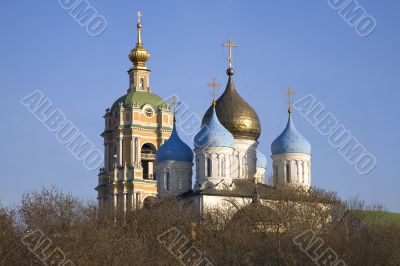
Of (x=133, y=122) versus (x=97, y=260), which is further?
(x=133, y=122)

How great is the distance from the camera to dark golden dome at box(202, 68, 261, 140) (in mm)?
56625

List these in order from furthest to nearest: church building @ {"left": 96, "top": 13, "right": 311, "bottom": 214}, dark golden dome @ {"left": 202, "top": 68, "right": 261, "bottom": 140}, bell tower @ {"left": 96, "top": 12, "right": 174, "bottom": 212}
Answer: bell tower @ {"left": 96, "top": 12, "right": 174, "bottom": 212}
dark golden dome @ {"left": 202, "top": 68, "right": 261, "bottom": 140}
church building @ {"left": 96, "top": 13, "right": 311, "bottom": 214}

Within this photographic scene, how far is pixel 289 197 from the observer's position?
48469 millimetres

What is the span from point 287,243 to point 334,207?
6861 millimetres

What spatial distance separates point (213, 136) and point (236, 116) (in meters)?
2.99

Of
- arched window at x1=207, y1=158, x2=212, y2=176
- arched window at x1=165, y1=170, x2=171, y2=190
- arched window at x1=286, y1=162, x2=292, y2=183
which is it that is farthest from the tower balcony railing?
arched window at x1=286, y1=162, x2=292, y2=183

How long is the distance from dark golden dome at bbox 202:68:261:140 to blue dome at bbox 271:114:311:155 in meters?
1.50

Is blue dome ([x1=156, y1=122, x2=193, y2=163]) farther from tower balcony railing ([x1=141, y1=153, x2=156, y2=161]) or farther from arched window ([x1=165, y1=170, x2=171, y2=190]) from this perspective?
tower balcony railing ([x1=141, y1=153, x2=156, y2=161])

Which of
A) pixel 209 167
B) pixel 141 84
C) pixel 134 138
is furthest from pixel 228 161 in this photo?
pixel 141 84

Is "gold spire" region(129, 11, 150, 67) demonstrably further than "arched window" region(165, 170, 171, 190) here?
Yes

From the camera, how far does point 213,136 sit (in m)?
54.2

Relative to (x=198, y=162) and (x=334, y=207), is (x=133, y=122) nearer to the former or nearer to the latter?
(x=198, y=162)

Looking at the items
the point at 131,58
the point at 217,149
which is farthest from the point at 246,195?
the point at 131,58

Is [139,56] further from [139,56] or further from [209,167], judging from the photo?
[209,167]
